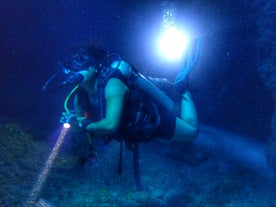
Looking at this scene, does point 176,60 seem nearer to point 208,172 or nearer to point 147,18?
point 147,18

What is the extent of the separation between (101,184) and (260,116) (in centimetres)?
420

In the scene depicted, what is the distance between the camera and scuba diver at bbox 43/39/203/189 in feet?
10.8

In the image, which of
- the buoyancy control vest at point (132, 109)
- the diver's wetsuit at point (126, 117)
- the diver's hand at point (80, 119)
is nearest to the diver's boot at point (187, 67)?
the diver's wetsuit at point (126, 117)

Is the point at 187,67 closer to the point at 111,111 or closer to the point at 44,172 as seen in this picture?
the point at 111,111

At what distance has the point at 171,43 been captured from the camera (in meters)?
6.82

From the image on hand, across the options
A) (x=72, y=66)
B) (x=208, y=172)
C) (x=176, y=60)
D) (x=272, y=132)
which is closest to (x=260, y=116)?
(x=272, y=132)

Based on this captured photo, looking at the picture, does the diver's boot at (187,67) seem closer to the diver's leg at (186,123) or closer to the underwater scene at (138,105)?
the underwater scene at (138,105)

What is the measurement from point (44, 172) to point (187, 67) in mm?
3005

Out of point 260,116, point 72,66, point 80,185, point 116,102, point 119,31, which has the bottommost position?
point 80,185

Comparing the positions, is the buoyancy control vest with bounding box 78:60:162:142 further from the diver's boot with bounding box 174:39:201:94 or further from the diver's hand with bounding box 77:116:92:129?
the diver's boot with bounding box 174:39:201:94

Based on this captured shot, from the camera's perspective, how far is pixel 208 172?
5.90 metres

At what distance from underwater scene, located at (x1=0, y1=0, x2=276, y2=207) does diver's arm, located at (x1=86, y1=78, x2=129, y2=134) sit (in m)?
0.01

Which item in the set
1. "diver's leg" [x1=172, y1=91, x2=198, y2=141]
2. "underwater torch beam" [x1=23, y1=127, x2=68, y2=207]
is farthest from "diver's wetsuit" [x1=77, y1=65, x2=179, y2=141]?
"underwater torch beam" [x1=23, y1=127, x2=68, y2=207]

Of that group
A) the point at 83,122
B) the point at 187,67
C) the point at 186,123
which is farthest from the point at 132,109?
the point at 187,67
